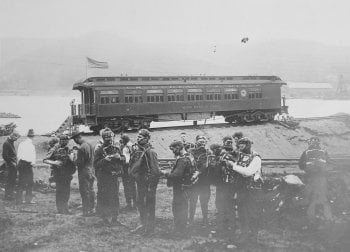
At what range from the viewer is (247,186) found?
6094 mm

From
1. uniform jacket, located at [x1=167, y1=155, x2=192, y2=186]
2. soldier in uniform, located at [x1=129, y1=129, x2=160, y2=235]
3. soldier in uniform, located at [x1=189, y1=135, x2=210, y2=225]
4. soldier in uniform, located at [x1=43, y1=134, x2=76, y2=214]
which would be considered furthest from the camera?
soldier in uniform, located at [x1=43, y1=134, x2=76, y2=214]

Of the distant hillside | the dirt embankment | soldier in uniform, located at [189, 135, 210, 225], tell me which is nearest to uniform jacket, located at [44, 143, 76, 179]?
the dirt embankment

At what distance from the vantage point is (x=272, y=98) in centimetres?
2627

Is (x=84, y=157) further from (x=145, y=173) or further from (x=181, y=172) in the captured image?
(x=181, y=172)

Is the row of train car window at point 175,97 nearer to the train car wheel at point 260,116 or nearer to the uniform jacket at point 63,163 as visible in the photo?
the train car wheel at point 260,116

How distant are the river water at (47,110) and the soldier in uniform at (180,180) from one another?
63.5 ft

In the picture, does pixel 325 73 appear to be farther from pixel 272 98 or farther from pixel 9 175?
pixel 9 175

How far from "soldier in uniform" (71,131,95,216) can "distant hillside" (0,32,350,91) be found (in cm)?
5506

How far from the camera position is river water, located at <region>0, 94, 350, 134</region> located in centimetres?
2998

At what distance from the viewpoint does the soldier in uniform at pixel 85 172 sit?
7551mm

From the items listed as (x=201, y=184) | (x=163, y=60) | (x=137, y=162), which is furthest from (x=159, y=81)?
(x=163, y=60)

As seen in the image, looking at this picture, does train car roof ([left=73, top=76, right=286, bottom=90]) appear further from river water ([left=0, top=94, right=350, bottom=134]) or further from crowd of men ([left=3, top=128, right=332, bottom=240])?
crowd of men ([left=3, top=128, right=332, bottom=240])

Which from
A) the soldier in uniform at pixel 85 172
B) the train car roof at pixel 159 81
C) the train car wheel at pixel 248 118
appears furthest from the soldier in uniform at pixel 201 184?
the train car wheel at pixel 248 118

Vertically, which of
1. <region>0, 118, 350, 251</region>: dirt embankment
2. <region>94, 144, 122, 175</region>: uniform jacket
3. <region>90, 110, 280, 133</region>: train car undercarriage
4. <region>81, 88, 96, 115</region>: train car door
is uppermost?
<region>81, 88, 96, 115</region>: train car door
